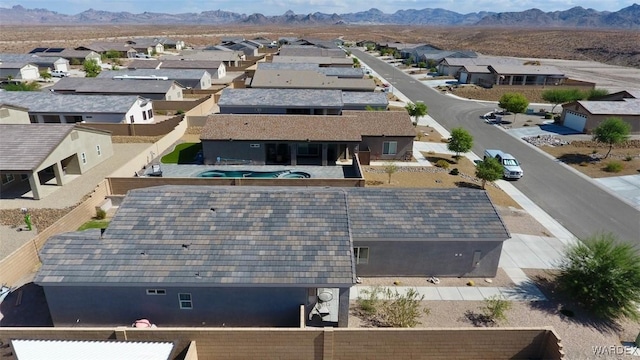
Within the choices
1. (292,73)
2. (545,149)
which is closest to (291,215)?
(545,149)

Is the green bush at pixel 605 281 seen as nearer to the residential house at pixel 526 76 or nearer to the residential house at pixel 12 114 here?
the residential house at pixel 12 114

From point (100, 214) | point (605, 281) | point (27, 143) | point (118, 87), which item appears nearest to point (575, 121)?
point (605, 281)

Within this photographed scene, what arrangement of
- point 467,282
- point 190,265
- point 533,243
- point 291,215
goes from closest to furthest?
point 190,265 → point 291,215 → point 467,282 → point 533,243

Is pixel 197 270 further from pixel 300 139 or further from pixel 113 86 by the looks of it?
pixel 113 86

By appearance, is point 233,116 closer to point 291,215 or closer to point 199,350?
point 291,215

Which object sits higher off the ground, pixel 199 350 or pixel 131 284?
pixel 131 284

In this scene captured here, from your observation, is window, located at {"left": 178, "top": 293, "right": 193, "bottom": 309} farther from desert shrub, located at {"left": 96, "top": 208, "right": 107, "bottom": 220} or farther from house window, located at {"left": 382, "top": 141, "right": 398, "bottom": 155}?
house window, located at {"left": 382, "top": 141, "right": 398, "bottom": 155}
